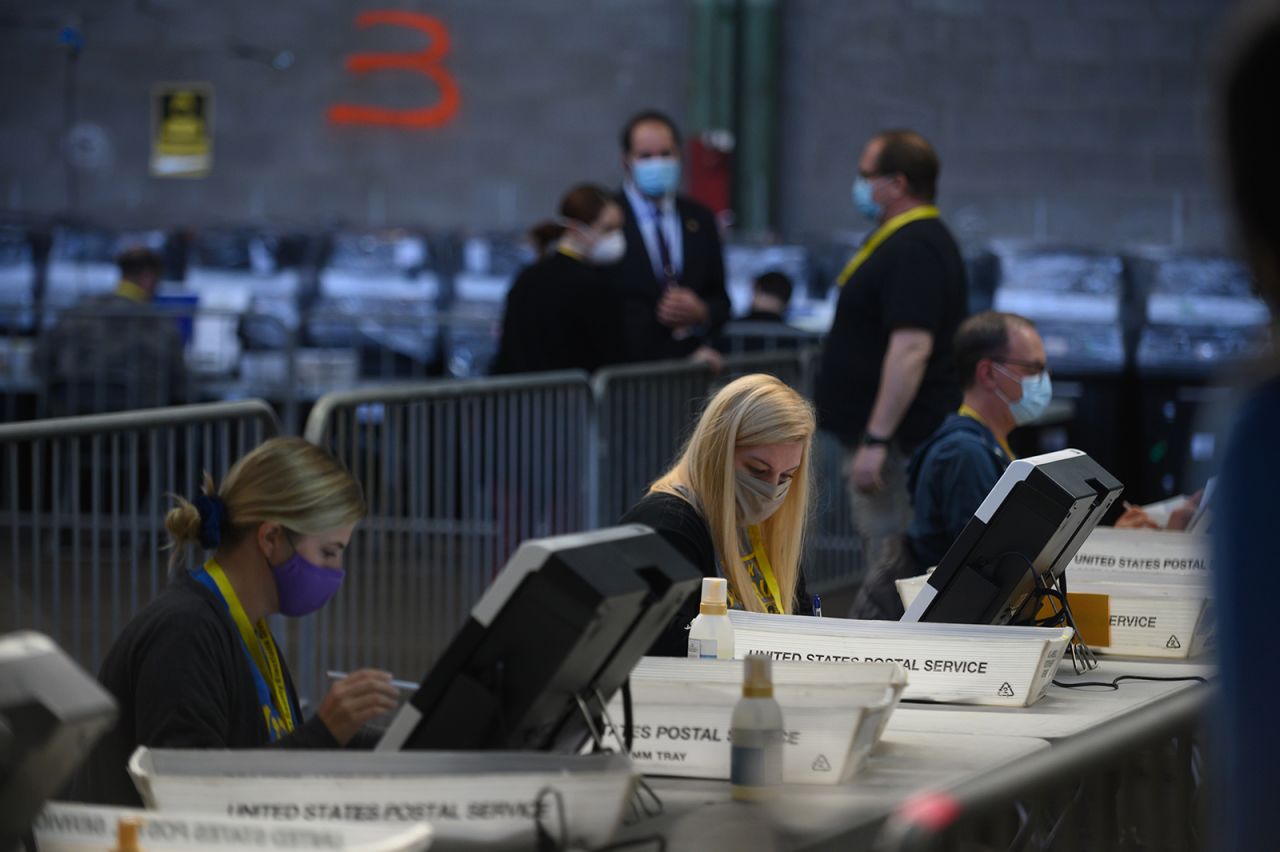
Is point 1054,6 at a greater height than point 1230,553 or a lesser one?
greater

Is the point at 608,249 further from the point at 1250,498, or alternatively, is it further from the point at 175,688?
the point at 1250,498

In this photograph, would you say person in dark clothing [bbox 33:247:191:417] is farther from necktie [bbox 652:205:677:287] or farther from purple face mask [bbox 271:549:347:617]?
purple face mask [bbox 271:549:347:617]

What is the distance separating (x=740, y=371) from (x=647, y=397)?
0.70 metres

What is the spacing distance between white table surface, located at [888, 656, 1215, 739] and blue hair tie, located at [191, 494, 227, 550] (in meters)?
1.01

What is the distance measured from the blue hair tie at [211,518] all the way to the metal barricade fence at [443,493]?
75.6 inches

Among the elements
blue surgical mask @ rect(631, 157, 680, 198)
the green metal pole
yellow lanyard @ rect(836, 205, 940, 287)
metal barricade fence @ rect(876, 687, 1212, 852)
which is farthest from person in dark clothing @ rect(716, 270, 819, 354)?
metal barricade fence @ rect(876, 687, 1212, 852)

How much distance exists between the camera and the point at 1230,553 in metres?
1.15

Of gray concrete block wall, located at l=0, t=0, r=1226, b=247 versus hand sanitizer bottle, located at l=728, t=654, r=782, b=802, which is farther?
gray concrete block wall, located at l=0, t=0, r=1226, b=247

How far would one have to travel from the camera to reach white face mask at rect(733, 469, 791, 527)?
3021 mm

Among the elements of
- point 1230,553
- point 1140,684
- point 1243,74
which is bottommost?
point 1140,684

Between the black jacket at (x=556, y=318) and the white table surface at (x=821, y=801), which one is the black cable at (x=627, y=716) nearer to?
the white table surface at (x=821, y=801)

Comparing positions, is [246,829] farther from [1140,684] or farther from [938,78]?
[938,78]

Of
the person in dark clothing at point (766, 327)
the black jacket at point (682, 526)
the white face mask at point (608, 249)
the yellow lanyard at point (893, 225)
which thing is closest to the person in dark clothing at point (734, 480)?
the black jacket at point (682, 526)

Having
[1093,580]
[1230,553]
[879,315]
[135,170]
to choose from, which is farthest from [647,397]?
[135,170]
